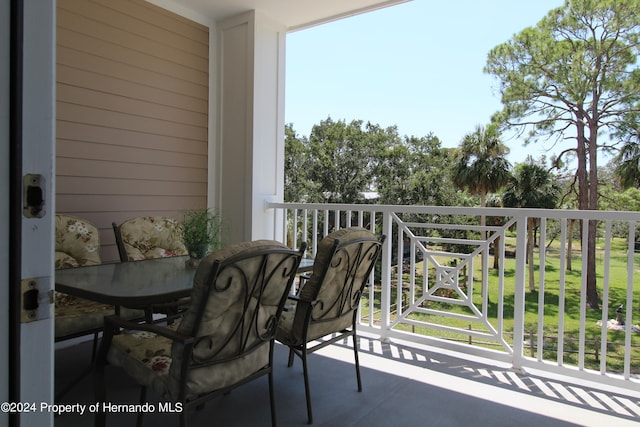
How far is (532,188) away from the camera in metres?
24.7

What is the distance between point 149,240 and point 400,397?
2138 mm

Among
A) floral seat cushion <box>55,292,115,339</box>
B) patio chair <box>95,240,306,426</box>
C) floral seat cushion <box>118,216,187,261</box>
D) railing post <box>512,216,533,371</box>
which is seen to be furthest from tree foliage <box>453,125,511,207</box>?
patio chair <box>95,240,306,426</box>

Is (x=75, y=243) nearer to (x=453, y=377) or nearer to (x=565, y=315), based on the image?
(x=453, y=377)

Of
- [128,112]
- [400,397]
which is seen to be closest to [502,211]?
[400,397]

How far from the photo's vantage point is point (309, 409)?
7.34 ft

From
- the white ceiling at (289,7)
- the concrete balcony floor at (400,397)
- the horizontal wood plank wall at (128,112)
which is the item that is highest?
the white ceiling at (289,7)

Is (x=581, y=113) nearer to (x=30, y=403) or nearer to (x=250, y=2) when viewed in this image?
(x=250, y=2)

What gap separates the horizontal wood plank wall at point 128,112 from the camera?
10.9 feet

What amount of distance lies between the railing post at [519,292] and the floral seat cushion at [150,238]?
8.32ft

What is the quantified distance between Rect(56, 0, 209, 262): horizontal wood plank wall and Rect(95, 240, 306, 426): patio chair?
1911mm

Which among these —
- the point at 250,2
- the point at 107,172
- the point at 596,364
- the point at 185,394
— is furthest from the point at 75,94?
the point at 596,364

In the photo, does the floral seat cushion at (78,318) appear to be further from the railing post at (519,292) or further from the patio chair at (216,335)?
the railing post at (519,292)

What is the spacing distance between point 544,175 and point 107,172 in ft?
81.5

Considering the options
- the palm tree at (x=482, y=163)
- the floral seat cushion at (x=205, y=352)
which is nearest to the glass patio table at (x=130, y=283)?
the floral seat cushion at (x=205, y=352)
